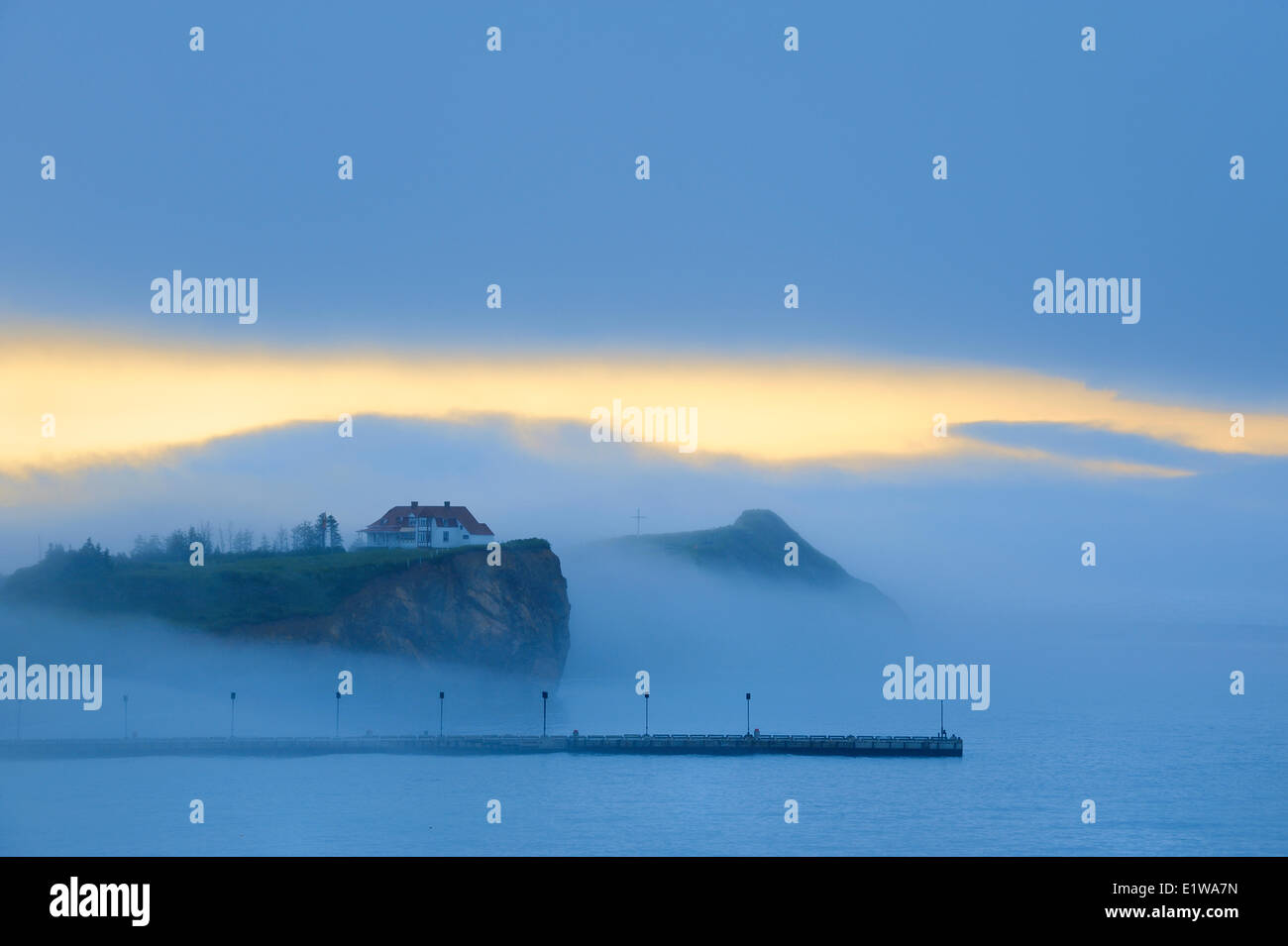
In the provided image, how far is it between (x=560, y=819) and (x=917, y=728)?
79.4m

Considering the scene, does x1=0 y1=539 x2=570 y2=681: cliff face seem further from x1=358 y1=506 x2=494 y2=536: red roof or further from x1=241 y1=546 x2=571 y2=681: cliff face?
x1=358 y1=506 x2=494 y2=536: red roof

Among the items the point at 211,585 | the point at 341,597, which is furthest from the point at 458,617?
the point at 211,585

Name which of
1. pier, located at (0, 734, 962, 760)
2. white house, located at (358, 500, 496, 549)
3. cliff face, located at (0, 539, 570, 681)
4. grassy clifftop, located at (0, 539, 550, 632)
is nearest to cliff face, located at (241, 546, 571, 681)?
cliff face, located at (0, 539, 570, 681)

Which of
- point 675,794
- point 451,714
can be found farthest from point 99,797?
point 451,714

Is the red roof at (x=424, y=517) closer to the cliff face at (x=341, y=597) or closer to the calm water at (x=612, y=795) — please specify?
the cliff face at (x=341, y=597)

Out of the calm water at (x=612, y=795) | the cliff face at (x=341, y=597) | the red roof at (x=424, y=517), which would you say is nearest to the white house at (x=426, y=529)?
the red roof at (x=424, y=517)

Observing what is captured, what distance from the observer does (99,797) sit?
8738 cm

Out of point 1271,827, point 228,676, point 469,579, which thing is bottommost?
point 1271,827

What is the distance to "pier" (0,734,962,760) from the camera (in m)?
112

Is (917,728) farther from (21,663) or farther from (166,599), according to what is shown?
(21,663)

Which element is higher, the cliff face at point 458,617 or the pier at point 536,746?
the cliff face at point 458,617

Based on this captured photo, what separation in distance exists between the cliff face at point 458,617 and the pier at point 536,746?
1629 inches

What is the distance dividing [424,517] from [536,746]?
73351mm

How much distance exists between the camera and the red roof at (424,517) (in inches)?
7279
